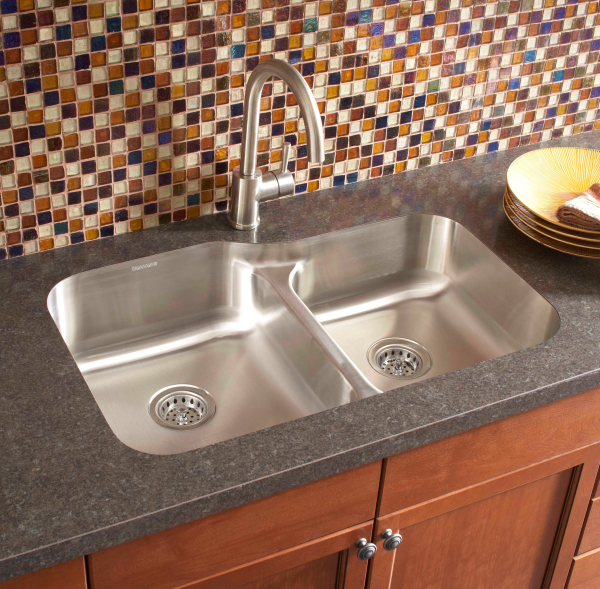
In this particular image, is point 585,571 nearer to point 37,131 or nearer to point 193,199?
point 193,199

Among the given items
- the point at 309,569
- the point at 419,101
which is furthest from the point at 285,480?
the point at 419,101

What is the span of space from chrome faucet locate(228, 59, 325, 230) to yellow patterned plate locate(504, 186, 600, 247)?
43cm

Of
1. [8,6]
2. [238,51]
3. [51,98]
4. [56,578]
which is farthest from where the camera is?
[238,51]

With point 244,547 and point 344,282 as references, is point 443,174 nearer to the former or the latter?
point 344,282

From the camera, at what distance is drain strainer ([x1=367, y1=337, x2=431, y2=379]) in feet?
4.75

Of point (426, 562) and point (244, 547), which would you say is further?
point (426, 562)

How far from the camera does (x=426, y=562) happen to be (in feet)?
4.36

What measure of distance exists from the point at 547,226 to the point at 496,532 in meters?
0.55

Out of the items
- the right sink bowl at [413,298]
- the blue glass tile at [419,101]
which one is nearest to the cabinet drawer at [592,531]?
the right sink bowl at [413,298]

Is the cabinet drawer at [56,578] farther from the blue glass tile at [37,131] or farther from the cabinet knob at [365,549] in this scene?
the blue glass tile at [37,131]

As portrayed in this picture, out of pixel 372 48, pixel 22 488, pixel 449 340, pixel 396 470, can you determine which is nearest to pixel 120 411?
pixel 22 488

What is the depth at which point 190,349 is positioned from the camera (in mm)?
1450

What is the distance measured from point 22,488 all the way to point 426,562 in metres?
0.70

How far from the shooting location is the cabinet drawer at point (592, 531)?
147 cm
